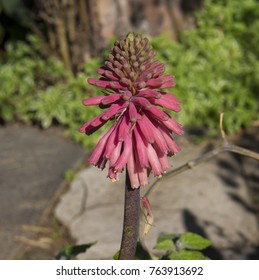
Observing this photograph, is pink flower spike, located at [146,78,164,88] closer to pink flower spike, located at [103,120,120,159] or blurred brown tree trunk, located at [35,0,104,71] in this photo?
pink flower spike, located at [103,120,120,159]

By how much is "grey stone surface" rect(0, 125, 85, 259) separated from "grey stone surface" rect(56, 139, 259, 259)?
0.18 metres

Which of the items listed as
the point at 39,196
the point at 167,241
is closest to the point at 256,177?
the point at 39,196

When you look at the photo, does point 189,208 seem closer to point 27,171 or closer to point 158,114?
point 27,171

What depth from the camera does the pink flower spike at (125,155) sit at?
5.33 feet

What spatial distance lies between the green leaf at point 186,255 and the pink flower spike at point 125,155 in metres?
0.76

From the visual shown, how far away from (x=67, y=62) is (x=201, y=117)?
1318mm

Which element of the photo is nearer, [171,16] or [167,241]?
[167,241]

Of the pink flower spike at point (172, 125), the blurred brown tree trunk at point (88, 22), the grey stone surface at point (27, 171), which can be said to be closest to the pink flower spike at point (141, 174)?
the pink flower spike at point (172, 125)

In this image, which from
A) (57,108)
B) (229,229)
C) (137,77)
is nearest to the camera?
(137,77)

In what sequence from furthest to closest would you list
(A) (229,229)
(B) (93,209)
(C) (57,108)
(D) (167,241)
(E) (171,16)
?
(E) (171,16) → (C) (57,108) → (B) (93,209) → (A) (229,229) → (D) (167,241)

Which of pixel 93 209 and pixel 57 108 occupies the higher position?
pixel 57 108

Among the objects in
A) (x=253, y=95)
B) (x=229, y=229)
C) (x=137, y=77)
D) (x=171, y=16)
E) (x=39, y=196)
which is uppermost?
(x=171, y=16)

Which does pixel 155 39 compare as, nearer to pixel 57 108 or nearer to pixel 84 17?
pixel 84 17

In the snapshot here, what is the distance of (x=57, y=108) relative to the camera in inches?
224
